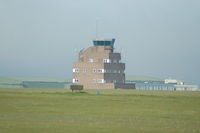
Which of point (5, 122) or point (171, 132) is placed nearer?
point (171, 132)

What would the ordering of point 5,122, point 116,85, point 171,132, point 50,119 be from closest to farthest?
1. point 171,132
2. point 5,122
3. point 50,119
4. point 116,85

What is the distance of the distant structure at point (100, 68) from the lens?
557 ft

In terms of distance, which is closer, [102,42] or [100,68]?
[100,68]

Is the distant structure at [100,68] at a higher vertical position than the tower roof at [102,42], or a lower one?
lower

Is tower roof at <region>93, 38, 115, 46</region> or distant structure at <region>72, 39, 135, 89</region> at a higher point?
tower roof at <region>93, 38, 115, 46</region>

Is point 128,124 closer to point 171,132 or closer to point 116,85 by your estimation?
point 171,132

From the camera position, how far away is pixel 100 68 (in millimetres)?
169750

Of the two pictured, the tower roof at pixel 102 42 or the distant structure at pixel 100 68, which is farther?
the tower roof at pixel 102 42

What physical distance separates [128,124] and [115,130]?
435 centimetres

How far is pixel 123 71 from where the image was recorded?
17650 centimetres

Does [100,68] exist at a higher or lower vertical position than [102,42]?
lower

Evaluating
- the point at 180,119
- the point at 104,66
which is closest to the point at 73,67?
the point at 104,66

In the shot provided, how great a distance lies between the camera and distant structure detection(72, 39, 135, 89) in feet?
557

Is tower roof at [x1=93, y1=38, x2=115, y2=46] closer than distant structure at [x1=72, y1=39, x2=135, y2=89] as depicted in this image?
No
